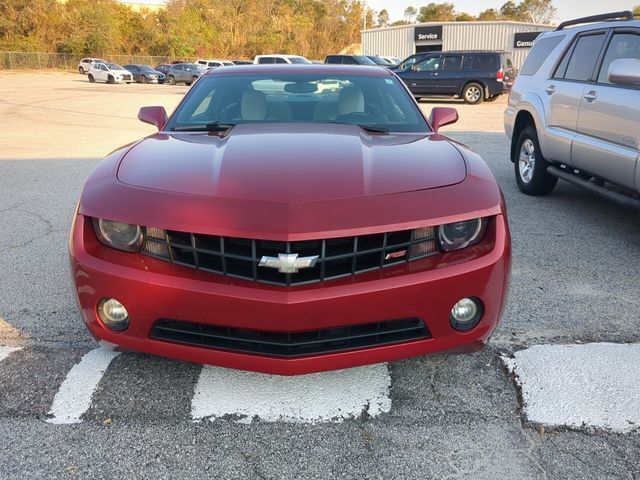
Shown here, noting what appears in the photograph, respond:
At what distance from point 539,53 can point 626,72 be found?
252cm

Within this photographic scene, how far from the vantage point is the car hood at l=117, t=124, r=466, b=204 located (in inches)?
95.2

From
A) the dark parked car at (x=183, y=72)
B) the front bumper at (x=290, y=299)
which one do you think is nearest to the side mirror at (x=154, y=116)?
the front bumper at (x=290, y=299)

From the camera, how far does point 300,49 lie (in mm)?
75562

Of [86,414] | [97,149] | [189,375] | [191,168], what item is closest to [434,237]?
[191,168]

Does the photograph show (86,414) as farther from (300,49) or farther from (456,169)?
(300,49)

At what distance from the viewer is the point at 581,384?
9.06 feet

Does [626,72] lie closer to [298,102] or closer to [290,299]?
[298,102]

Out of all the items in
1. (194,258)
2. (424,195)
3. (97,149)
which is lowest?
(97,149)

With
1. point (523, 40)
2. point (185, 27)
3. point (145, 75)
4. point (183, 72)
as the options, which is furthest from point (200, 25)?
point (523, 40)

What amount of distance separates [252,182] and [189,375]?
1.08 meters

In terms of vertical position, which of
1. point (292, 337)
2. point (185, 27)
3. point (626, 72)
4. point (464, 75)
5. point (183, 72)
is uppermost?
point (185, 27)

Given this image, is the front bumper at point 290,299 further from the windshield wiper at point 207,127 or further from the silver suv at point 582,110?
the silver suv at point 582,110

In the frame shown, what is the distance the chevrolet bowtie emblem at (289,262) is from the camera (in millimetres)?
2234

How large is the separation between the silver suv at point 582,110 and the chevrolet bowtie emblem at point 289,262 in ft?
11.2
